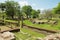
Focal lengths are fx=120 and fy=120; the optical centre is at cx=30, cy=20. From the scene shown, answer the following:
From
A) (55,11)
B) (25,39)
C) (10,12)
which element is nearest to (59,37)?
(25,39)

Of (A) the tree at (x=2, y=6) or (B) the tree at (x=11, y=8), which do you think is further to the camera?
(A) the tree at (x=2, y=6)

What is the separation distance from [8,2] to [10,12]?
17.2 feet

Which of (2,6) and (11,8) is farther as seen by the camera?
(2,6)

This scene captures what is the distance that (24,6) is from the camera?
7281 cm

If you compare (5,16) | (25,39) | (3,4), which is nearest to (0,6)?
(3,4)

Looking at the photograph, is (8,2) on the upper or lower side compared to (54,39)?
upper

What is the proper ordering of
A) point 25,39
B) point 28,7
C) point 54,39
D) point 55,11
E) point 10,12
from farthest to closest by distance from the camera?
1. point 28,7
2. point 10,12
3. point 55,11
4. point 25,39
5. point 54,39

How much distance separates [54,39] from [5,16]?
44.1 meters

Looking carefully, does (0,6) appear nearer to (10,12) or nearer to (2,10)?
(2,10)

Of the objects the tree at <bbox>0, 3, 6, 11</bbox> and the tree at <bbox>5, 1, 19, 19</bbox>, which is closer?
the tree at <bbox>5, 1, 19, 19</bbox>

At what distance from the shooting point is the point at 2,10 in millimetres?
52625

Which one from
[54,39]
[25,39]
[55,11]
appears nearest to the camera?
[54,39]

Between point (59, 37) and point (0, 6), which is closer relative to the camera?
point (59, 37)

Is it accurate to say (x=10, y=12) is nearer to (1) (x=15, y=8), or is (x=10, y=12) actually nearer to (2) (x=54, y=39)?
(1) (x=15, y=8)
